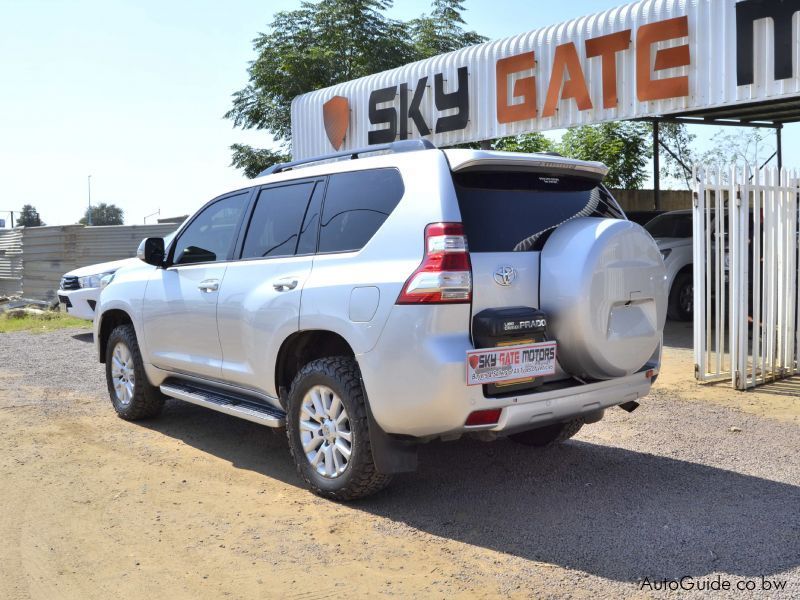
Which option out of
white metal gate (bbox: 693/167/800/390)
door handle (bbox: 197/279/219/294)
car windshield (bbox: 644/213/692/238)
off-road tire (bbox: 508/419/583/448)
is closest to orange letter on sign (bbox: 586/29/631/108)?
car windshield (bbox: 644/213/692/238)

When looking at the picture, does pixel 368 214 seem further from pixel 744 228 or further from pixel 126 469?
pixel 744 228

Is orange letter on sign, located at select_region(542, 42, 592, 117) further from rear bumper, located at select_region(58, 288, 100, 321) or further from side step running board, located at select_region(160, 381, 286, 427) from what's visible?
side step running board, located at select_region(160, 381, 286, 427)

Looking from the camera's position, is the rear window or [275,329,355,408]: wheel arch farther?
[275,329,355,408]: wheel arch

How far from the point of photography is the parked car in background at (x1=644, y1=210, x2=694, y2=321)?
12.4m

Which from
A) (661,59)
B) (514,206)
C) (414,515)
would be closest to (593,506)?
(414,515)

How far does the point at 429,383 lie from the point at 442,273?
0.54m

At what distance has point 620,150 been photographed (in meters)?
23.7

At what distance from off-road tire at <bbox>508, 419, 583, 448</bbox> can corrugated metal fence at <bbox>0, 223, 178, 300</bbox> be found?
1282 centimetres

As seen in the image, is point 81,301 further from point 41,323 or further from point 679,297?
point 679,297

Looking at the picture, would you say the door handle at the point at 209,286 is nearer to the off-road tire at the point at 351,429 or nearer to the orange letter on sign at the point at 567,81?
the off-road tire at the point at 351,429

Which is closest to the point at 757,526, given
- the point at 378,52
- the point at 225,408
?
the point at 225,408

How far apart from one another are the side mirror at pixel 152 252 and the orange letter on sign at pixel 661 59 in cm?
745

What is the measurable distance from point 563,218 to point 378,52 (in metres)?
22.0

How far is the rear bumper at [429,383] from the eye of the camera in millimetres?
3908
